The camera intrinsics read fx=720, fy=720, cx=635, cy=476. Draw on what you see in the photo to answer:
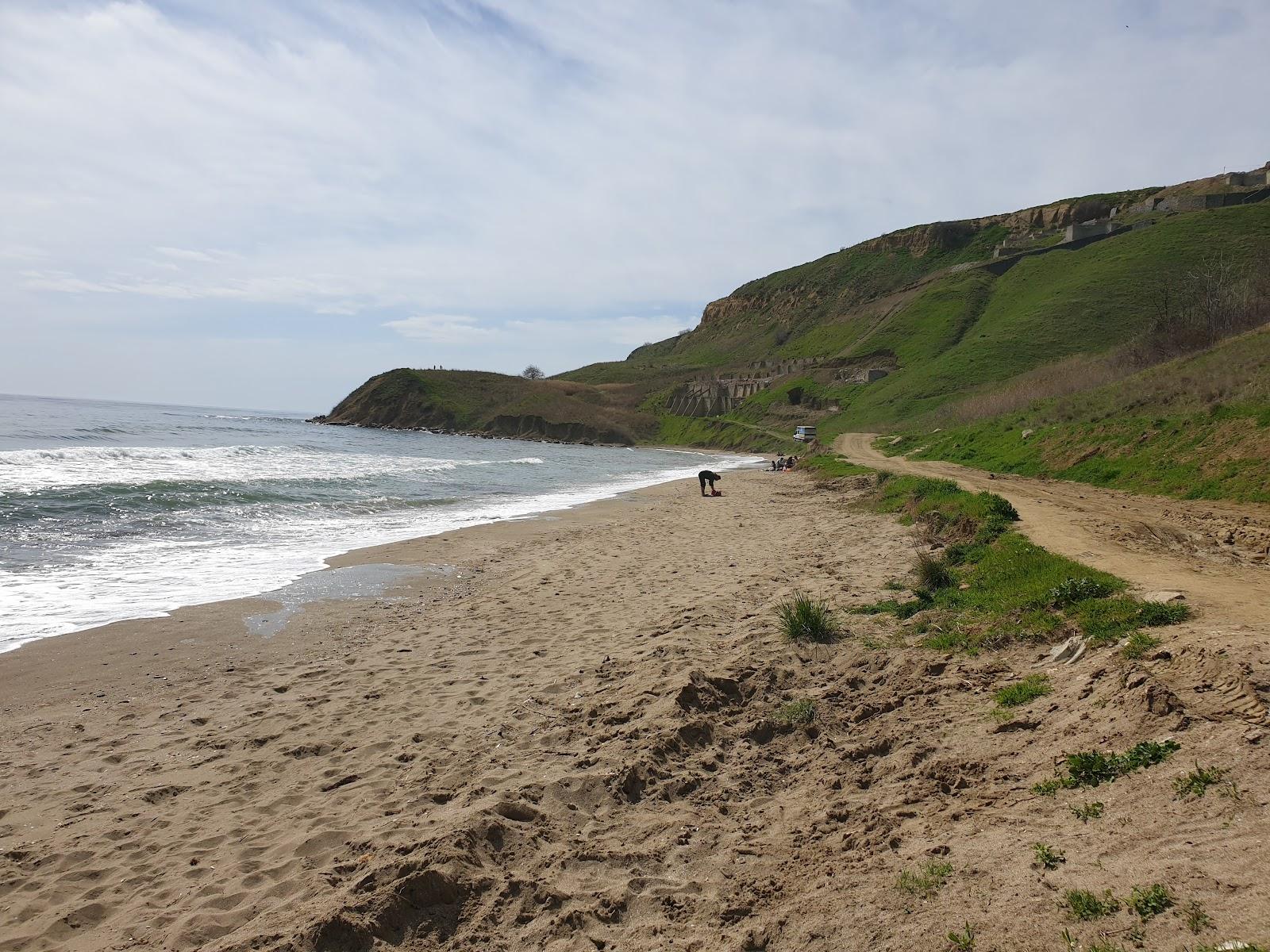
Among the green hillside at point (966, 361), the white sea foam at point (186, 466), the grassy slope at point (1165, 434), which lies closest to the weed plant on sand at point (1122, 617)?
the grassy slope at point (1165, 434)

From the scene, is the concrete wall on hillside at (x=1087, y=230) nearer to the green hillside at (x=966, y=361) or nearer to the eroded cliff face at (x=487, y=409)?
the green hillside at (x=966, y=361)

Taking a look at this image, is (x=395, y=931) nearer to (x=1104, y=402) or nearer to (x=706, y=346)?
(x=1104, y=402)

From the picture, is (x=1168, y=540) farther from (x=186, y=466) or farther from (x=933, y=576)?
(x=186, y=466)

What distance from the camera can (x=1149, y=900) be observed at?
3.04 metres

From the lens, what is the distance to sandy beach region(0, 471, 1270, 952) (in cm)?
374

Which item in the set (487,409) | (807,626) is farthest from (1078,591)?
(487,409)

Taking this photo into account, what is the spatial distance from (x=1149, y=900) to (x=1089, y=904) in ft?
0.75

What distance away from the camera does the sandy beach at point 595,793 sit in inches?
147

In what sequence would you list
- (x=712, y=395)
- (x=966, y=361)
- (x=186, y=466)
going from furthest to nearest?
(x=712, y=395) → (x=966, y=361) → (x=186, y=466)

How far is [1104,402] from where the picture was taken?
83.6 feet

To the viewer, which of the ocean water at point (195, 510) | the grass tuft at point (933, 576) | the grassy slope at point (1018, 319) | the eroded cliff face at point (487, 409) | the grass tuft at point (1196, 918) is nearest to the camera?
the grass tuft at point (1196, 918)

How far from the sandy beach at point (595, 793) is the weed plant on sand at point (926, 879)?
2.0 inches

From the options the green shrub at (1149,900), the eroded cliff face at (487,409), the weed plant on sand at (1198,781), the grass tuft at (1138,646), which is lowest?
the green shrub at (1149,900)

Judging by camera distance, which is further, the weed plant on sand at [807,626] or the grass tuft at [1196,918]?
the weed plant on sand at [807,626]
